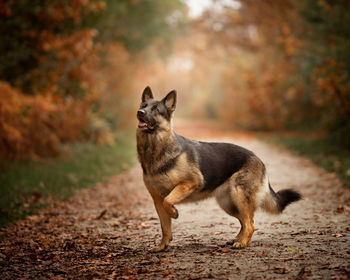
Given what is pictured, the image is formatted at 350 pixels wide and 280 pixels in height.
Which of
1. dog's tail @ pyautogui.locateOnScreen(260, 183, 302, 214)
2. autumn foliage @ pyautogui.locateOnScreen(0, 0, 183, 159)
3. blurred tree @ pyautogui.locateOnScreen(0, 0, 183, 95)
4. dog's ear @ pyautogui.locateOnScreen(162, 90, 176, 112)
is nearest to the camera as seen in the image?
dog's ear @ pyautogui.locateOnScreen(162, 90, 176, 112)

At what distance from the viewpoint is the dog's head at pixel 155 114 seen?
5293mm

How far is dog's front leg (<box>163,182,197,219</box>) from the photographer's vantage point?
5191 millimetres

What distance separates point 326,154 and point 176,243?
35.4ft

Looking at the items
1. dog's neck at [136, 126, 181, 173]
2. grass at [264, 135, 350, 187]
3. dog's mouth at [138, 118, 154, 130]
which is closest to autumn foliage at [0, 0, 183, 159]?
dog's neck at [136, 126, 181, 173]

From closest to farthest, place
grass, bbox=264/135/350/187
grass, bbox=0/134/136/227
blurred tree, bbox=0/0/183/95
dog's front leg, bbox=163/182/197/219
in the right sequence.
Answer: dog's front leg, bbox=163/182/197/219 < grass, bbox=0/134/136/227 < grass, bbox=264/135/350/187 < blurred tree, bbox=0/0/183/95

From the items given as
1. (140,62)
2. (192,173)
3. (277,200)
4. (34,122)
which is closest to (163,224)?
(192,173)

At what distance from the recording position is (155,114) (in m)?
5.37

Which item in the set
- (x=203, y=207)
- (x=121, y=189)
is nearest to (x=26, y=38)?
(x=121, y=189)

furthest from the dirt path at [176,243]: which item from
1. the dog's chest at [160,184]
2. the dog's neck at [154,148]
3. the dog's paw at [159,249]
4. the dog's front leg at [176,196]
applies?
the dog's neck at [154,148]

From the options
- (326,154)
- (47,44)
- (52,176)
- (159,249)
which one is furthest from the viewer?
(326,154)

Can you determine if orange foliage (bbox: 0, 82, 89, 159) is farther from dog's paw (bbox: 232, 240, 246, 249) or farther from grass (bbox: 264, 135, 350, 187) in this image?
grass (bbox: 264, 135, 350, 187)

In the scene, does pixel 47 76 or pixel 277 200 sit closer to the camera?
pixel 277 200

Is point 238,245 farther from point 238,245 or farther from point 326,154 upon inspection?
point 326,154

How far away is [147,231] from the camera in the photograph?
6.98 m
